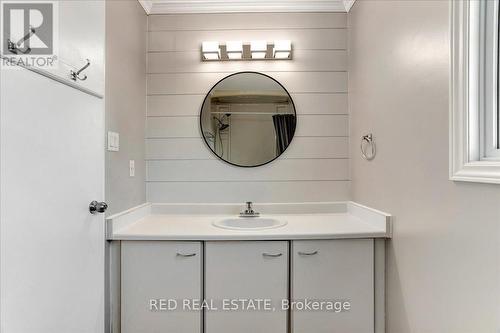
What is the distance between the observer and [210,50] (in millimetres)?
2018

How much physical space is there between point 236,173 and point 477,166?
147cm

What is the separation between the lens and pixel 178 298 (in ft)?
4.89

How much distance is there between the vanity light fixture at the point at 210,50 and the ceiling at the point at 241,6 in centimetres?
28

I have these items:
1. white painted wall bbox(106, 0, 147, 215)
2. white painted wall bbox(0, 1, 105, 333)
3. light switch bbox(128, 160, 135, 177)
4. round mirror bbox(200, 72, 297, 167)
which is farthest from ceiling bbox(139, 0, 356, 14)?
light switch bbox(128, 160, 135, 177)

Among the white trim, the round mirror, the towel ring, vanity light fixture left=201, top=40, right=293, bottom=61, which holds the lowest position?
the towel ring

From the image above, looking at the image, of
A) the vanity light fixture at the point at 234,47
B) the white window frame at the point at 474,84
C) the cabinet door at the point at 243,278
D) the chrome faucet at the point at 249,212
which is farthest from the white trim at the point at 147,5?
the white window frame at the point at 474,84

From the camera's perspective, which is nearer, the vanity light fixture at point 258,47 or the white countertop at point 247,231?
the white countertop at point 247,231

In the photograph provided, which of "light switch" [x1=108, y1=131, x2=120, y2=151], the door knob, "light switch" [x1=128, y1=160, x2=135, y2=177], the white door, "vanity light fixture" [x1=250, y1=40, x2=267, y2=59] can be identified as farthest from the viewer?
"vanity light fixture" [x1=250, y1=40, x2=267, y2=59]

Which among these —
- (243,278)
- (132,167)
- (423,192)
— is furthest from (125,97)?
(423,192)

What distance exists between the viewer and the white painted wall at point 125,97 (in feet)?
4.94

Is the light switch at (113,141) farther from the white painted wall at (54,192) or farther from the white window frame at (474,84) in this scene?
the white window frame at (474,84)

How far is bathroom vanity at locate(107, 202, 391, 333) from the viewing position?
4.88 ft

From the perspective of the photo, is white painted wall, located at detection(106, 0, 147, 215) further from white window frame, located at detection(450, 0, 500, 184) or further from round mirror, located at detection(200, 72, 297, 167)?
white window frame, located at detection(450, 0, 500, 184)

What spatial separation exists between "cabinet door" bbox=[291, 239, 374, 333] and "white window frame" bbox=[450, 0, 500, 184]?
76 centimetres
